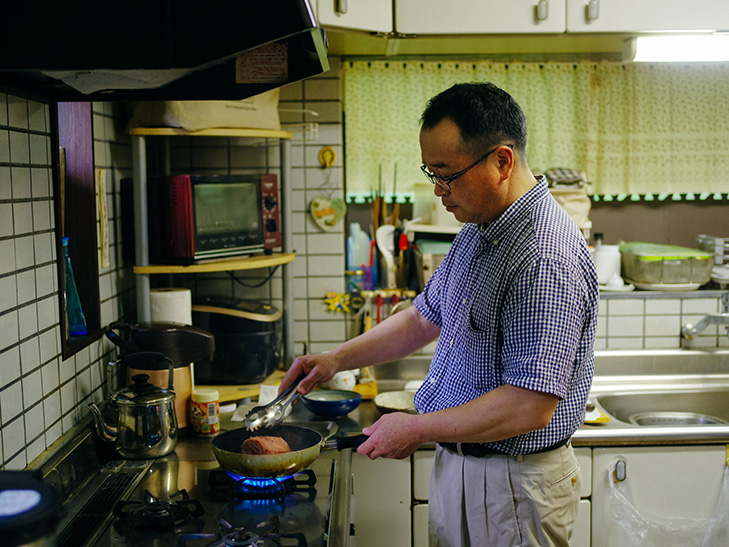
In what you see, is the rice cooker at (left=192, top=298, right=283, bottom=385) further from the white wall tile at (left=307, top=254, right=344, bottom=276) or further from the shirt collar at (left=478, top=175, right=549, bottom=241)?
the shirt collar at (left=478, top=175, right=549, bottom=241)

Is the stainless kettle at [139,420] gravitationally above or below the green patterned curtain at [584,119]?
below

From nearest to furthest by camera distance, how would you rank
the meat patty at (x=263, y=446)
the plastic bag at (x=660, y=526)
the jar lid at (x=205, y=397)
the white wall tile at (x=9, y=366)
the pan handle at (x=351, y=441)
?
the white wall tile at (x=9, y=366), the pan handle at (x=351, y=441), the meat patty at (x=263, y=446), the jar lid at (x=205, y=397), the plastic bag at (x=660, y=526)

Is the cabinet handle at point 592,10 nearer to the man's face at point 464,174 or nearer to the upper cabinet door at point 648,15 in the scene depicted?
the upper cabinet door at point 648,15

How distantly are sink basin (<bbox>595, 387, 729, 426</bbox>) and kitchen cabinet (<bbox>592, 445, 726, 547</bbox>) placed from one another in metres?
0.44

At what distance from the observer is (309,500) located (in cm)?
178

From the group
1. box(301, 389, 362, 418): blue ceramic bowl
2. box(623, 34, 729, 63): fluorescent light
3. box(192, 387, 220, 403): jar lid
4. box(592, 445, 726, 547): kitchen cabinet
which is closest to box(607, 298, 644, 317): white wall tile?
box(592, 445, 726, 547): kitchen cabinet

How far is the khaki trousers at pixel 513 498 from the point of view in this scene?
5.75 feet

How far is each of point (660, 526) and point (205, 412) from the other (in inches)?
55.7

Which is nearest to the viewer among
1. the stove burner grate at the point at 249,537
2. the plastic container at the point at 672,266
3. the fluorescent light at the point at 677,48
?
the stove burner grate at the point at 249,537

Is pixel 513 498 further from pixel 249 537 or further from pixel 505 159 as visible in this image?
pixel 505 159

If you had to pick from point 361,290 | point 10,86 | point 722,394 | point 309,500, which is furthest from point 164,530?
point 722,394

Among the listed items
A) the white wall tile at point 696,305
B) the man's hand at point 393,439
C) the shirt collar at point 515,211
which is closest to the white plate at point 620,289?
the white wall tile at point 696,305

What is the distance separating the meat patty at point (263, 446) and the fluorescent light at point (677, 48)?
1.81 meters

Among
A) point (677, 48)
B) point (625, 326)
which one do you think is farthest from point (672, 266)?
point (677, 48)
